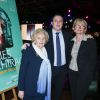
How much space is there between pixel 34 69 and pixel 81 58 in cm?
89

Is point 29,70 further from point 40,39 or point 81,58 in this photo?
point 81,58

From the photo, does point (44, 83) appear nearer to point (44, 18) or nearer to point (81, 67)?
point (81, 67)

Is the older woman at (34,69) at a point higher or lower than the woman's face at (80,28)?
lower

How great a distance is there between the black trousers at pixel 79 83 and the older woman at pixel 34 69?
82cm

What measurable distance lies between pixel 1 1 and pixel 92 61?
4.79 feet

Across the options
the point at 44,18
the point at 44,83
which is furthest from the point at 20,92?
the point at 44,18

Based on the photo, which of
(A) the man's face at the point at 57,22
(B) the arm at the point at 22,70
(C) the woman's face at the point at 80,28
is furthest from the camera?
(A) the man's face at the point at 57,22

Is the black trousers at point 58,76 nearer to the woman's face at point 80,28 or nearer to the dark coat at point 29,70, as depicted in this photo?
the woman's face at point 80,28

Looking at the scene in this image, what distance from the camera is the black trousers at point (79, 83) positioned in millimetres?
4008

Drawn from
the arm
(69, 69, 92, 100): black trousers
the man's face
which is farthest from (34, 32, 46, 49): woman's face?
(69, 69, 92, 100): black trousers

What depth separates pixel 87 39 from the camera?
3.92 meters

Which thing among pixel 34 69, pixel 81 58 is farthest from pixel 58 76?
pixel 34 69

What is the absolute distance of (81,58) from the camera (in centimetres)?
392

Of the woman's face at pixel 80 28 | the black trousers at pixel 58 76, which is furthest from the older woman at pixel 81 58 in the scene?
the black trousers at pixel 58 76
